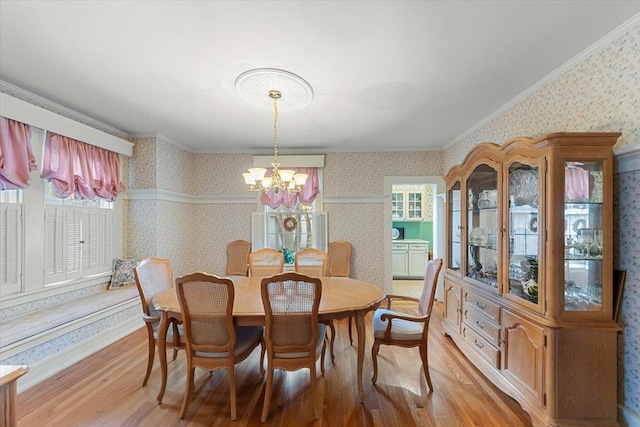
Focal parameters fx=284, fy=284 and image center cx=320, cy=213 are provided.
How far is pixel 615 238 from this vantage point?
187 centimetres

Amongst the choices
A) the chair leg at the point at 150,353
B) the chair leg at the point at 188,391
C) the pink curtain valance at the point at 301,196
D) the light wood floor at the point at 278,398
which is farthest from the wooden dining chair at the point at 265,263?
the chair leg at the point at 188,391

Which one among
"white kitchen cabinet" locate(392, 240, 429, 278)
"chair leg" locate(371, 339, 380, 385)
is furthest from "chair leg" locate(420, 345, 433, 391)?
"white kitchen cabinet" locate(392, 240, 429, 278)

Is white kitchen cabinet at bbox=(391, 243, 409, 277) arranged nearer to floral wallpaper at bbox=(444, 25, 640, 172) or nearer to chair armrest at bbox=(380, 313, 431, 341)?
floral wallpaper at bbox=(444, 25, 640, 172)

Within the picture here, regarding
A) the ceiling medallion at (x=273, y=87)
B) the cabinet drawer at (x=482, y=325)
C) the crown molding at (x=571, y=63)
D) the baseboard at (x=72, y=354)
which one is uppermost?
the crown molding at (x=571, y=63)

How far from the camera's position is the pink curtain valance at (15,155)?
2426 mm

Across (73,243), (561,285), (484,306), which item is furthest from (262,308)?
(73,243)

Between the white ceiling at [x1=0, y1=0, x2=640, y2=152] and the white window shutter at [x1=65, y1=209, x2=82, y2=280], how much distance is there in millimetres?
1182

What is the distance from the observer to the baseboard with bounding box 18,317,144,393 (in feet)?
7.70

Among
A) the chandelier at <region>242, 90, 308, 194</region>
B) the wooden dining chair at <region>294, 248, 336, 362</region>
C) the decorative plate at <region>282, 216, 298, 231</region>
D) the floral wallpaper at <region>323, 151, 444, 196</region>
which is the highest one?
the floral wallpaper at <region>323, 151, 444, 196</region>

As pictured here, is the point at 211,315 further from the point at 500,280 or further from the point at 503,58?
the point at 503,58

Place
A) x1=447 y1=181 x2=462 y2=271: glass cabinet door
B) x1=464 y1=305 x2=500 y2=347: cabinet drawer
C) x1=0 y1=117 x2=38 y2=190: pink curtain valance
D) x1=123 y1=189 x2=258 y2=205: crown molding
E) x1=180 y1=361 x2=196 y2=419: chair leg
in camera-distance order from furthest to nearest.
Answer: x1=123 y1=189 x2=258 y2=205: crown molding
x1=447 y1=181 x2=462 y2=271: glass cabinet door
x1=0 y1=117 x2=38 y2=190: pink curtain valance
x1=464 y1=305 x2=500 y2=347: cabinet drawer
x1=180 y1=361 x2=196 y2=419: chair leg

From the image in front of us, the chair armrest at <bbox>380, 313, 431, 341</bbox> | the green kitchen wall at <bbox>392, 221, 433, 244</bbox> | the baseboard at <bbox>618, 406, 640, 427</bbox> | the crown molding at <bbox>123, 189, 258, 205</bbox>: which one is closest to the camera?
the baseboard at <bbox>618, 406, 640, 427</bbox>

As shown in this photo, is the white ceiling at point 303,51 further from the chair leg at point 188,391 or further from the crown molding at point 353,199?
the chair leg at point 188,391

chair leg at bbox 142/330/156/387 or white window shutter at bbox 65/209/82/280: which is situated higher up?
white window shutter at bbox 65/209/82/280
